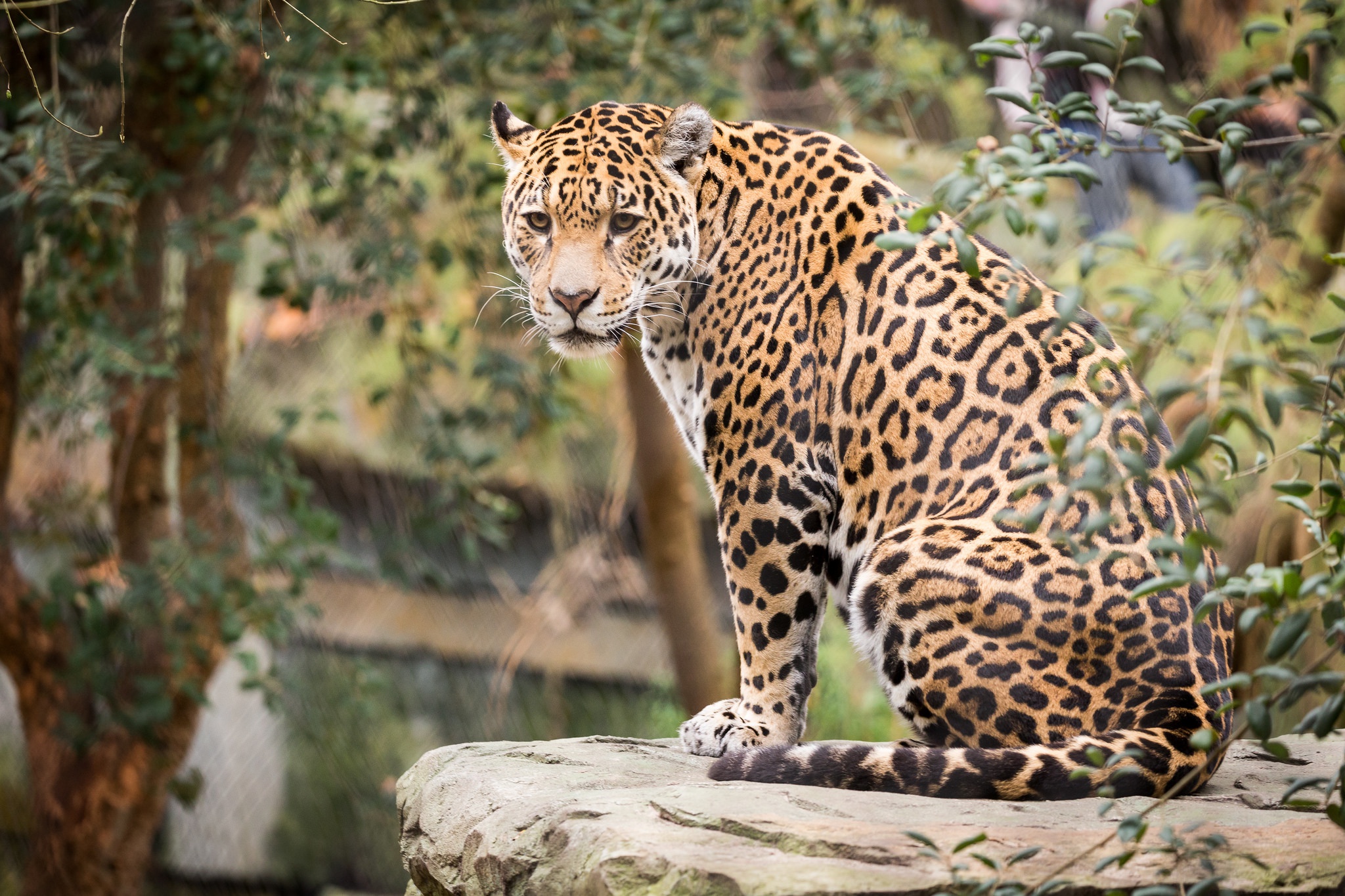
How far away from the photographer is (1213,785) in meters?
4.30

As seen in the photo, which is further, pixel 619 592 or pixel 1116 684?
pixel 619 592

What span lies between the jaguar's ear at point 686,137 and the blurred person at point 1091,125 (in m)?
5.34

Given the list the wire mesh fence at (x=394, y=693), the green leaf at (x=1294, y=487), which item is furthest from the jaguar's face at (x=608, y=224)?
the wire mesh fence at (x=394, y=693)

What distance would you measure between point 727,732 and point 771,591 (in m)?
0.54

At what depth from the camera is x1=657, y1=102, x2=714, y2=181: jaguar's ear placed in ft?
15.6

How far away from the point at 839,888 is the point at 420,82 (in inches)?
245

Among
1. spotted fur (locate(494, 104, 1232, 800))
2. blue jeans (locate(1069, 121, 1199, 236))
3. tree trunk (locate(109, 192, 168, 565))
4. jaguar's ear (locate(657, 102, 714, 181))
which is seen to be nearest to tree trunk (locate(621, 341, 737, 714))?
tree trunk (locate(109, 192, 168, 565))

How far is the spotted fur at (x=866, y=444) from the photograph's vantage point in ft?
12.8

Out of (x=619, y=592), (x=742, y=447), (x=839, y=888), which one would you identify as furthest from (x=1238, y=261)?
(x=619, y=592)

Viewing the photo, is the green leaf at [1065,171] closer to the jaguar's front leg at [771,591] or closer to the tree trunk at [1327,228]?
the jaguar's front leg at [771,591]

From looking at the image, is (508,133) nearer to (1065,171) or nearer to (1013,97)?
(1013,97)

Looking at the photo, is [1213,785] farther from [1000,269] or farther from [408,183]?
[408,183]

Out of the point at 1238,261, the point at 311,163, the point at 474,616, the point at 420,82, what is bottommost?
the point at 474,616

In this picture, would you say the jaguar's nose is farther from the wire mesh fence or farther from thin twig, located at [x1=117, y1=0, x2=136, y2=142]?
the wire mesh fence
